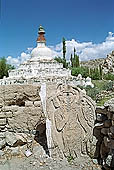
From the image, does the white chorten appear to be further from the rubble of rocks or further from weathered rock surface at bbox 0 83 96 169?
the rubble of rocks

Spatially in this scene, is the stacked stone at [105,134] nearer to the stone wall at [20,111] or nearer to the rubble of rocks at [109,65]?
the stone wall at [20,111]

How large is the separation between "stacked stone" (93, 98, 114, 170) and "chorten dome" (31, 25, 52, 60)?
1480 centimetres

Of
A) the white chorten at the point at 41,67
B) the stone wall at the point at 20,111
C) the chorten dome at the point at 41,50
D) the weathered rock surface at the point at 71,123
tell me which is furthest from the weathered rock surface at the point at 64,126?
the chorten dome at the point at 41,50

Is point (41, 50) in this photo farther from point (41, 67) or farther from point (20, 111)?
point (20, 111)

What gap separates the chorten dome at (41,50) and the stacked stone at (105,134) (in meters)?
14.8

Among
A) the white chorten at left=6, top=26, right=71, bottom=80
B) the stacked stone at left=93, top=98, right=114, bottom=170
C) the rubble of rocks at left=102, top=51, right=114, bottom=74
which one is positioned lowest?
the stacked stone at left=93, top=98, right=114, bottom=170

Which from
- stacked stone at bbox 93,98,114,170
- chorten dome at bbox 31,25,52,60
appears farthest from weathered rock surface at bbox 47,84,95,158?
chorten dome at bbox 31,25,52,60

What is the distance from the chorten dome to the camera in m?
18.0

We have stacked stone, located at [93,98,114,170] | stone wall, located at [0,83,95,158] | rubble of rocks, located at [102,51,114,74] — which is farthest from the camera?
rubble of rocks, located at [102,51,114,74]

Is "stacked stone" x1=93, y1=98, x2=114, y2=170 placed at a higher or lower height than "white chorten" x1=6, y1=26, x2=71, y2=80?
lower

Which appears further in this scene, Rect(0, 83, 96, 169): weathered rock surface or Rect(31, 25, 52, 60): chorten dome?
Rect(31, 25, 52, 60): chorten dome

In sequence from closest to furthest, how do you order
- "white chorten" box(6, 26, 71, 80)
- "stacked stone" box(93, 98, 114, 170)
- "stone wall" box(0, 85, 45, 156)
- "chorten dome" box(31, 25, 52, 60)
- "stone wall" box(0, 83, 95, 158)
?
"stacked stone" box(93, 98, 114, 170)
"stone wall" box(0, 83, 95, 158)
"stone wall" box(0, 85, 45, 156)
"white chorten" box(6, 26, 71, 80)
"chorten dome" box(31, 25, 52, 60)

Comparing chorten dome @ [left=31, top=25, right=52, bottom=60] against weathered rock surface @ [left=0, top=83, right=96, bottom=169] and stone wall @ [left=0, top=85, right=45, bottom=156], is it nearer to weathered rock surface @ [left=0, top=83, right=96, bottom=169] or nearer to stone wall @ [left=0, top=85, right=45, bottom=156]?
stone wall @ [left=0, top=85, right=45, bottom=156]

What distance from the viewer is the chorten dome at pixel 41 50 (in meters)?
18.0
